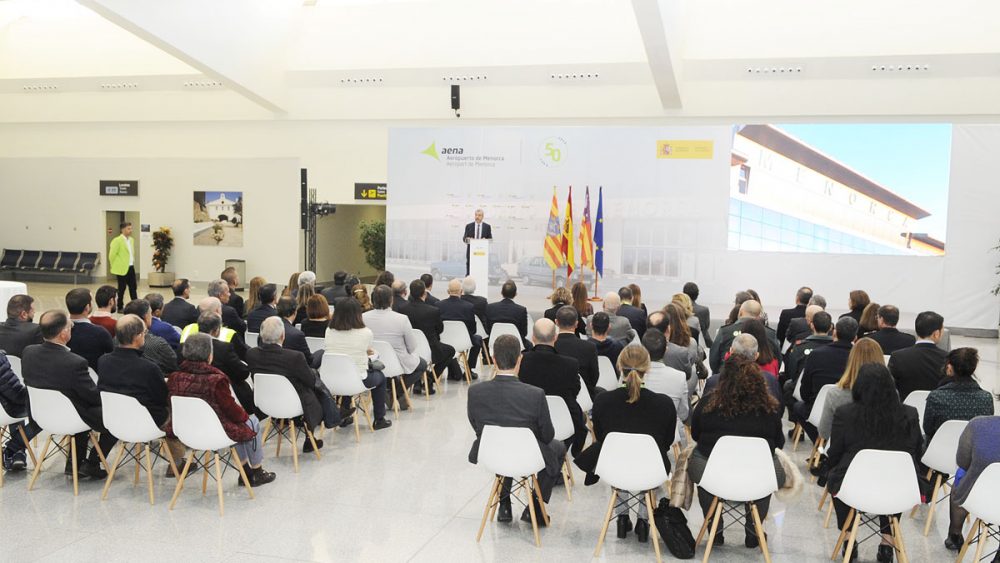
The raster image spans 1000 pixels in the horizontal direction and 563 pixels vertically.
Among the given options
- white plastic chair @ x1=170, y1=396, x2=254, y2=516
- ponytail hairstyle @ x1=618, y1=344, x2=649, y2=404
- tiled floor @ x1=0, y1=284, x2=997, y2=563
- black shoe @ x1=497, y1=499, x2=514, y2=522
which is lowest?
tiled floor @ x1=0, y1=284, x2=997, y2=563

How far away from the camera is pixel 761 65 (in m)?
14.7

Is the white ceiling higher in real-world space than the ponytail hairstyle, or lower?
higher

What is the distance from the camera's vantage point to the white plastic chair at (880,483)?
3.93 meters

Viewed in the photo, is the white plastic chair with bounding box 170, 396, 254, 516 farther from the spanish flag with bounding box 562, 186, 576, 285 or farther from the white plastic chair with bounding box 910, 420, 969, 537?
the spanish flag with bounding box 562, 186, 576, 285

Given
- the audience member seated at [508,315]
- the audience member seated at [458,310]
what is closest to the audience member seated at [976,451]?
the audience member seated at [508,315]

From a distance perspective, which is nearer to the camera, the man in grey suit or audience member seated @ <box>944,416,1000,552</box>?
audience member seated @ <box>944,416,1000,552</box>

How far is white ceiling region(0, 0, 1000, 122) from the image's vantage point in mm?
13820

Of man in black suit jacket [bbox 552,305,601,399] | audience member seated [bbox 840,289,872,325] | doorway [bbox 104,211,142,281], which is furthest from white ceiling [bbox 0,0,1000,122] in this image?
man in black suit jacket [bbox 552,305,601,399]

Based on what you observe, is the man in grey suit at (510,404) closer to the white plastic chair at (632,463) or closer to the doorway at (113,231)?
the white plastic chair at (632,463)

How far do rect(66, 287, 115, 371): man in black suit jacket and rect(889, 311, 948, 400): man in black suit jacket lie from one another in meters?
5.71

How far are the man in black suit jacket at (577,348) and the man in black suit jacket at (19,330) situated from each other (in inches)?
154

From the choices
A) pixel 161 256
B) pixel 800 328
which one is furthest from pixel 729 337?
pixel 161 256

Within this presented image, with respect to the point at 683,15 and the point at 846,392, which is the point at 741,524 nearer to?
the point at 846,392

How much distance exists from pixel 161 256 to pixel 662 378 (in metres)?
16.8
